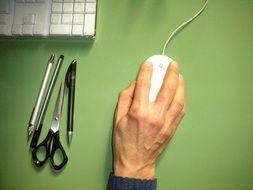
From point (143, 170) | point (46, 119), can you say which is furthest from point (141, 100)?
point (46, 119)

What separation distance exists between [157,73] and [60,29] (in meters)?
0.24

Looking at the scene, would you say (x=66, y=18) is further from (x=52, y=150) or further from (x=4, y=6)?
(x=52, y=150)

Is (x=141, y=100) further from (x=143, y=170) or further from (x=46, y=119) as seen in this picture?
(x=46, y=119)

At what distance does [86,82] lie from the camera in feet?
1.97

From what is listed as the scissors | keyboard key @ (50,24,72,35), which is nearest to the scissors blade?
the scissors

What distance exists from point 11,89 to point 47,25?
172mm

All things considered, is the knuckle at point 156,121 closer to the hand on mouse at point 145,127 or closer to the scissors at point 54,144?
the hand on mouse at point 145,127

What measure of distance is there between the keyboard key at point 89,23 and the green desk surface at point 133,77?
0.12 feet

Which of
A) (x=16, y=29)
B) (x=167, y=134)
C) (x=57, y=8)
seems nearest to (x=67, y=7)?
(x=57, y=8)

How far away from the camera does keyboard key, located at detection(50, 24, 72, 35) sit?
587 millimetres

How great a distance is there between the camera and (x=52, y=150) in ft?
1.89

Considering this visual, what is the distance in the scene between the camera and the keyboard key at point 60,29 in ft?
1.93

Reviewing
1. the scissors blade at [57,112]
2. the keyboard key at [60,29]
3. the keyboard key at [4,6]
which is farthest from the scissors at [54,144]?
the keyboard key at [4,6]

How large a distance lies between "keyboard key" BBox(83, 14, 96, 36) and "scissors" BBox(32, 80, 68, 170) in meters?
0.14
